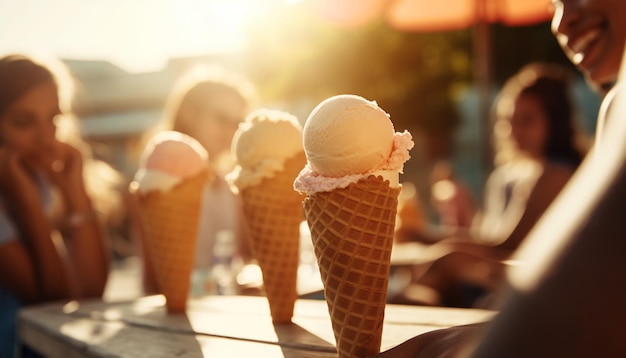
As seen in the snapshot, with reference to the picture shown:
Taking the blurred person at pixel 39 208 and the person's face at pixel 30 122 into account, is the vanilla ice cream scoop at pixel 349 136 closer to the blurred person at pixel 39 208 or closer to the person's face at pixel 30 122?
the blurred person at pixel 39 208

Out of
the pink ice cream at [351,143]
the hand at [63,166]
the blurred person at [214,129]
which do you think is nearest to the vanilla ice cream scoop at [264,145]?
the pink ice cream at [351,143]

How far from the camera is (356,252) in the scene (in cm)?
93

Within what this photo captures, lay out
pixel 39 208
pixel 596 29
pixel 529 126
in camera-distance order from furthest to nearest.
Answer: pixel 529 126 → pixel 39 208 → pixel 596 29

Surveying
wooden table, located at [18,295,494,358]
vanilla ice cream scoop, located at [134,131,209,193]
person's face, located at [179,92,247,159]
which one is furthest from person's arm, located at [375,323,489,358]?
person's face, located at [179,92,247,159]

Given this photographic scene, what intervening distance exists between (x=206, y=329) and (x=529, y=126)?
2.79 meters

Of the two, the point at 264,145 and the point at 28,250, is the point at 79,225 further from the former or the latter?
the point at 264,145

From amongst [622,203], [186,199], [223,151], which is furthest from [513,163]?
[622,203]

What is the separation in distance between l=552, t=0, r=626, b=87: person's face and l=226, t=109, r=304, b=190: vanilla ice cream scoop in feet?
2.46

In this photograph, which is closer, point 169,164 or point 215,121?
point 169,164

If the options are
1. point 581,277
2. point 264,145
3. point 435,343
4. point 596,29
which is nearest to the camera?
point 581,277

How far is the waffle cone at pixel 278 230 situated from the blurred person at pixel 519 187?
4.58ft

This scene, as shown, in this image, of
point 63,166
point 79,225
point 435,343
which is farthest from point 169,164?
point 63,166

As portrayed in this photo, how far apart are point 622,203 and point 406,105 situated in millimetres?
16775

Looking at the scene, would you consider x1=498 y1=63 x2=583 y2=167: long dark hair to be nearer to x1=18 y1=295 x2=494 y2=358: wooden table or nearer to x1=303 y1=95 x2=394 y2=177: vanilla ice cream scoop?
x1=18 y1=295 x2=494 y2=358: wooden table
